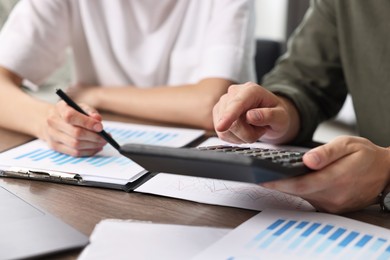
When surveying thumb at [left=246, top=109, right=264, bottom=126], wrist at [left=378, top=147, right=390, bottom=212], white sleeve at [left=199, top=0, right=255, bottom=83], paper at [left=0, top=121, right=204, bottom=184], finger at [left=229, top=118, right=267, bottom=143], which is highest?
white sleeve at [left=199, top=0, right=255, bottom=83]

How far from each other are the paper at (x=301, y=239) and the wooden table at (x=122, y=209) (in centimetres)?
3

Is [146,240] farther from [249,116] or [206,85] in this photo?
[206,85]

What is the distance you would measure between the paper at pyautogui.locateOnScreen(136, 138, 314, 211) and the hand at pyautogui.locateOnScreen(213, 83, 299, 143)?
8cm


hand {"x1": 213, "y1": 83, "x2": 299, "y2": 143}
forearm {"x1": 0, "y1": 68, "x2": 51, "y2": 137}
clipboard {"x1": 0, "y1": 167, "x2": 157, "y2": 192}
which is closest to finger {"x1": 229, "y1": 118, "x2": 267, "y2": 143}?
hand {"x1": 213, "y1": 83, "x2": 299, "y2": 143}

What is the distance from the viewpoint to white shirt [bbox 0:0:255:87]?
1.18 meters

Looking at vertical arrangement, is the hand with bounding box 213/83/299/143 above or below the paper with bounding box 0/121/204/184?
above

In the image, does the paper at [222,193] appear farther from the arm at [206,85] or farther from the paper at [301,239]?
the arm at [206,85]

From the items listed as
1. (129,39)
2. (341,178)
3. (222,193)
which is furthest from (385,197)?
(129,39)

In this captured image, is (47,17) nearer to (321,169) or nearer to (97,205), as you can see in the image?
(97,205)

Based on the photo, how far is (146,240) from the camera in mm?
538

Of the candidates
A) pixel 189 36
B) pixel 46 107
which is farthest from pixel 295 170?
pixel 189 36

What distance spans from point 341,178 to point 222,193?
0.15m

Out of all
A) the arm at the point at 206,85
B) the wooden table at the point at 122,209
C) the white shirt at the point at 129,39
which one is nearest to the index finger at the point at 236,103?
the wooden table at the point at 122,209

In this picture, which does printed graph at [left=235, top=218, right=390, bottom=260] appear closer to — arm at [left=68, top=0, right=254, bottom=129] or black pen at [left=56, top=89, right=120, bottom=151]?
black pen at [left=56, top=89, right=120, bottom=151]
